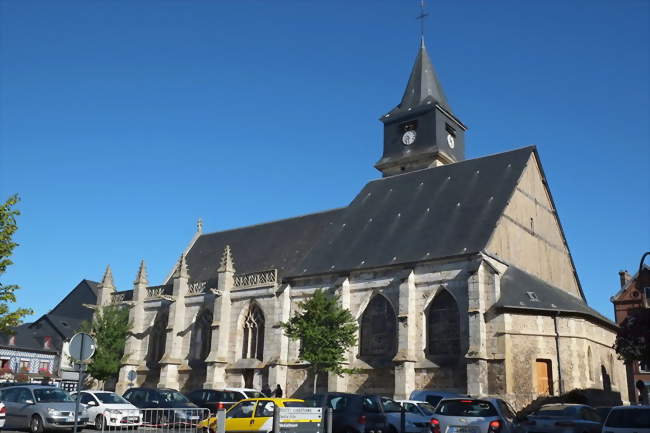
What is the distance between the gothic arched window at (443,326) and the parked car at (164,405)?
416 inches

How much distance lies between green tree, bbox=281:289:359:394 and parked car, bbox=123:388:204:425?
658cm

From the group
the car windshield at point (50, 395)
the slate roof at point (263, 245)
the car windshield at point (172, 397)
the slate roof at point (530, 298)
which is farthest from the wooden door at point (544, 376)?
the car windshield at point (50, 395)

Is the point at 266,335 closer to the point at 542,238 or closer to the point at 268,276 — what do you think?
the point at 268,276

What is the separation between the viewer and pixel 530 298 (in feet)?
81.1

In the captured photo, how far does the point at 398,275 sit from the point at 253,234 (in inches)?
571

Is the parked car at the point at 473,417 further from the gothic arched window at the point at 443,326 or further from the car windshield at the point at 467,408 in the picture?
the gothic arched window at the point at 443,326

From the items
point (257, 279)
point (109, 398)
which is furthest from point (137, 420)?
point (257, 279)

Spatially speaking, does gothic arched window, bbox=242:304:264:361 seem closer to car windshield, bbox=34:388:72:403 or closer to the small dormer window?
the small dormer window

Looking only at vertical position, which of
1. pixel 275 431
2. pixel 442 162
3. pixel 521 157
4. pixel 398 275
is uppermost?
pixel 442 162

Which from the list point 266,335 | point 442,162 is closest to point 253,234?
point 266,335

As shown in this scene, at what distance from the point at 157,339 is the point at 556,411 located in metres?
28.1

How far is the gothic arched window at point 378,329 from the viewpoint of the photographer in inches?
1083

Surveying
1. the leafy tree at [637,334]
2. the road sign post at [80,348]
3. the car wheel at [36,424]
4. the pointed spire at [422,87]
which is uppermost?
the pointed spire at [422,87]

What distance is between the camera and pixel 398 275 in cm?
2795
